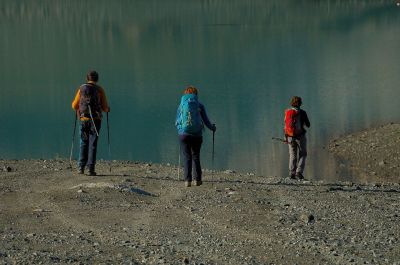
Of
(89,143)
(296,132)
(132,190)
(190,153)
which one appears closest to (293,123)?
(296,132)

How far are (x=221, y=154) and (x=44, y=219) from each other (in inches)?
593

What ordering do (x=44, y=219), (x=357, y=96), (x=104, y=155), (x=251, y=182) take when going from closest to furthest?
(x=44, y=219)
(x=251, y=182)
(x=104, y=155)
(x=357, y=96)

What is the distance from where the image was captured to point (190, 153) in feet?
47.1

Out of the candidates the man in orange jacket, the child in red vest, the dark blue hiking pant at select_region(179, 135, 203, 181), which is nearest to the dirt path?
the dark blue hiking pant at select_region(179, 135, 203, 181)

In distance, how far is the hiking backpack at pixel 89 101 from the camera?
47.9 feet

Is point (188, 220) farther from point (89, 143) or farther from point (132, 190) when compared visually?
point (89, 143)

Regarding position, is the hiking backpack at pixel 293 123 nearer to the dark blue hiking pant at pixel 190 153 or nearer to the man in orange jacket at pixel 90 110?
the dark blue hiking pant at pixel 190 153

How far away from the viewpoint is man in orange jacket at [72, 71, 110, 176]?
14633 mm

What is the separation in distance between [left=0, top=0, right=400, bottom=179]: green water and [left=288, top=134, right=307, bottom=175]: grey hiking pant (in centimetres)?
544

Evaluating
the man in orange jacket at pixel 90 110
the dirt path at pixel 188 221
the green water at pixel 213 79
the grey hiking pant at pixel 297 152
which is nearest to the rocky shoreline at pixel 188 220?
the dirt path at pixel 188 221

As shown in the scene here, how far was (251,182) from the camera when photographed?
15.3 meters

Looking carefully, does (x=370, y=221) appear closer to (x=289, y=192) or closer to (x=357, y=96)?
(x=289, y=192)

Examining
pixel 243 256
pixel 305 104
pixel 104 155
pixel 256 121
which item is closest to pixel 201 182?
pixel 243 256

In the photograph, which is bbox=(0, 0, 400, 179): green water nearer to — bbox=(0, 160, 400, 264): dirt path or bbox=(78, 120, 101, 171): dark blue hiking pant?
bbox=(78, 120, 101, 171): dark blue hiking pant
